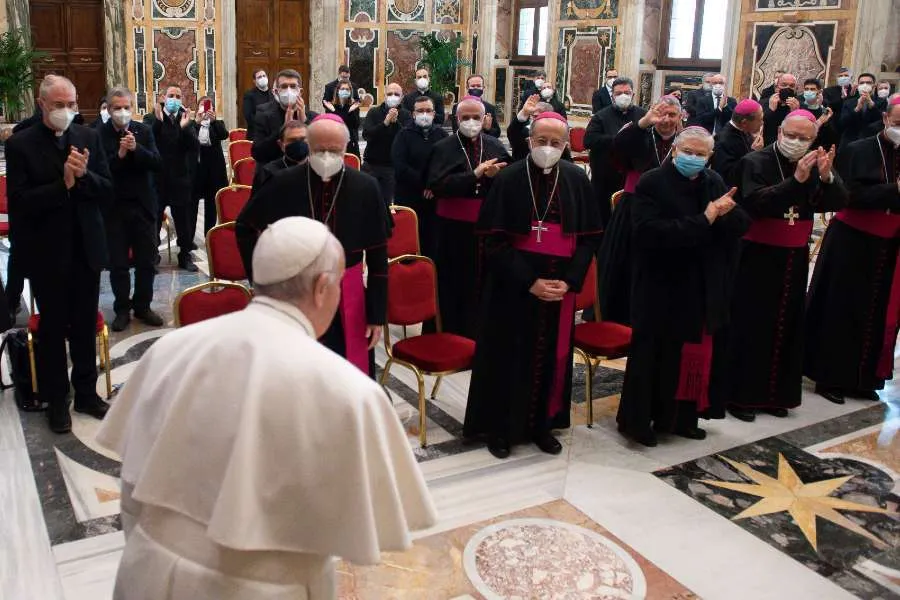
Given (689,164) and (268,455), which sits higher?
(689,164)

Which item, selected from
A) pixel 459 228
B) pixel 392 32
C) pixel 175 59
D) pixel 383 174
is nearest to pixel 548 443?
pixel 459 228

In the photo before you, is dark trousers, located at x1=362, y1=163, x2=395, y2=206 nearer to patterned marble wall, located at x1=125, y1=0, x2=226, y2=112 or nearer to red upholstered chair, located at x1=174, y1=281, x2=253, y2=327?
red upholstered chair, located at x1=174, y1=281, x2=253, y2=327

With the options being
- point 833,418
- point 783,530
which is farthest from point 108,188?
point 833,418

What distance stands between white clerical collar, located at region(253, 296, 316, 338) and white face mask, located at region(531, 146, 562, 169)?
8.84 ft

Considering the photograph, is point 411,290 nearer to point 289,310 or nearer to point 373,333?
point 373,333

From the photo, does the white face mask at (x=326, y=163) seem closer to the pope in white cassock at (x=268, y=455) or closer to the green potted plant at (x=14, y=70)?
the pope in white cassock at (x=268, y=455)

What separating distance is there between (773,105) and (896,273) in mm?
5501

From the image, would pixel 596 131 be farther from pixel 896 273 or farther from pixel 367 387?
pixel 367 387

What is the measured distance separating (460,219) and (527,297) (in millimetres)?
1638

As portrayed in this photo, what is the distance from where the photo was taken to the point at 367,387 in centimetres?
173

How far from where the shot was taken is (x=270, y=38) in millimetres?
16562

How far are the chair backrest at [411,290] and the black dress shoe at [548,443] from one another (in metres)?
0.91

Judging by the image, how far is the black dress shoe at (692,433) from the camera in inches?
189

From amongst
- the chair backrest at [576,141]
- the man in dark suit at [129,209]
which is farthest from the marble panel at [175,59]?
the man in dark suit at [129,209]
